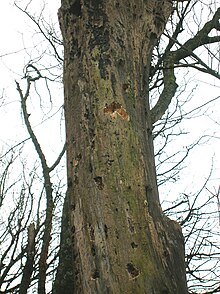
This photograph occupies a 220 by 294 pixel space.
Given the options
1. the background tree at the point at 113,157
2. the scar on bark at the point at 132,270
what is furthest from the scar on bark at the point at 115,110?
the scar on bark at the point at 132,270

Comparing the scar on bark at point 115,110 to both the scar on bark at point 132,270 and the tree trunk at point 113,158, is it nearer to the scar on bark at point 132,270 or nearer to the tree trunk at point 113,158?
the tree trunk at point 113,158

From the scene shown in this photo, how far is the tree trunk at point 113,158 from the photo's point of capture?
200cm

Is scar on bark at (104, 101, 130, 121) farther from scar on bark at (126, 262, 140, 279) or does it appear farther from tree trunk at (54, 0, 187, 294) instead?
scar on bark at (126, 262, 140, 279)

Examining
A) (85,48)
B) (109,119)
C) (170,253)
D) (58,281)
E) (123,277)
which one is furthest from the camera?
(58,281)

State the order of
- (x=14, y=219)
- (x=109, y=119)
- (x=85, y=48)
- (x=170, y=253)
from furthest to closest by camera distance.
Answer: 1. (x=14, y=219)
2. (x=85, y=48)
3. (x=109, y=119)
4. (x=170, y=253)

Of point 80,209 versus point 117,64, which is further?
point 117,64

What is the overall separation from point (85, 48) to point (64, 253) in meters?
1.60

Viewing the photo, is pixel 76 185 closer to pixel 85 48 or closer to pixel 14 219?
pixel 85 48

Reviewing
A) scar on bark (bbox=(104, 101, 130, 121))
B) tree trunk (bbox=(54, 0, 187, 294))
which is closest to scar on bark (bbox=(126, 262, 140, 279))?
tree trunk (bbox=(54, 0, 187, 294))

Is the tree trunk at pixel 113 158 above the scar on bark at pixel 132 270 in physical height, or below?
above

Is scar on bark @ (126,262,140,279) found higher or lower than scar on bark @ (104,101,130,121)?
lower

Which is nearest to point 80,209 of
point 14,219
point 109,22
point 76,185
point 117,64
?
point 76,185

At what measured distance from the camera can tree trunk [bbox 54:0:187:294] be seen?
200cm

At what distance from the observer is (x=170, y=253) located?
2.09m
